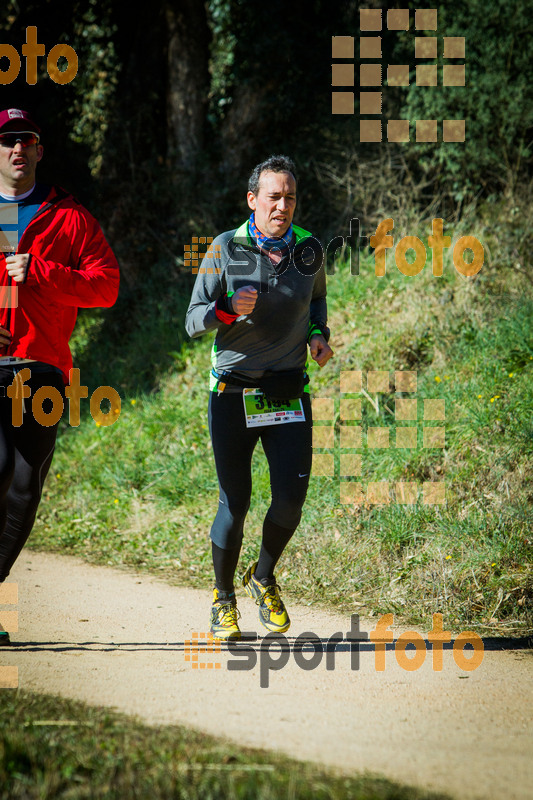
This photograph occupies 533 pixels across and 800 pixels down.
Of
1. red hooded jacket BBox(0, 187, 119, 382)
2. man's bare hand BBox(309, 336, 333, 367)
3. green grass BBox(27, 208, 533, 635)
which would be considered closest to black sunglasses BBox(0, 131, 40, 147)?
red hooded jacket BBox(0, 187, 119, 382)

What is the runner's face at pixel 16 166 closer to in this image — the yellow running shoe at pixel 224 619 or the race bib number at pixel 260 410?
the race bib number at pixel 260 410

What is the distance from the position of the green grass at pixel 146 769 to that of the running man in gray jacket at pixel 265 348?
4.93ft

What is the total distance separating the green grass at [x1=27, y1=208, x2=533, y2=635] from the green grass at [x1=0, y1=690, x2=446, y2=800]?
2.38 m

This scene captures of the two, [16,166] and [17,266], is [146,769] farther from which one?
[16,166]

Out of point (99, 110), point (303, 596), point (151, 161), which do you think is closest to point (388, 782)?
point (303, 596)

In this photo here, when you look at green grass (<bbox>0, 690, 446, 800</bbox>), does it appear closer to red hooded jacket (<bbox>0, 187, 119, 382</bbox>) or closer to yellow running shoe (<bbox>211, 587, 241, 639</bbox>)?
yellow running shoe (<bbox>211, 587, 241, 639</bbox>)

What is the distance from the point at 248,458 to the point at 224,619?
0.87 meters

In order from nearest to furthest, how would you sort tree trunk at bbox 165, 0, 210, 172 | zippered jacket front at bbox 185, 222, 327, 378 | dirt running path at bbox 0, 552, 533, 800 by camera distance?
dirt running path at bbox 0, 552, 533, 800, zippered jacket front at bbox 185, 222, 327, 378, tree trunk at bbox 165, 0, 210, 172

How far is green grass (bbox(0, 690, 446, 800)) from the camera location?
2.53m

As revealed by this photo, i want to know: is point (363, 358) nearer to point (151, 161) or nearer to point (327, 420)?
point (327, 420)

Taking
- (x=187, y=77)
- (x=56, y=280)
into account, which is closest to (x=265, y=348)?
(x=56, y=280)

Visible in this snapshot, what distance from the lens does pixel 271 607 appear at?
4.50 metres

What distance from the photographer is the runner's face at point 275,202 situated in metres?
4.29

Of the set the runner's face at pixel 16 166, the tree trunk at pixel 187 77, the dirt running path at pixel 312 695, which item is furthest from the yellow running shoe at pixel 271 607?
the tree trunk at pixel 187 77
